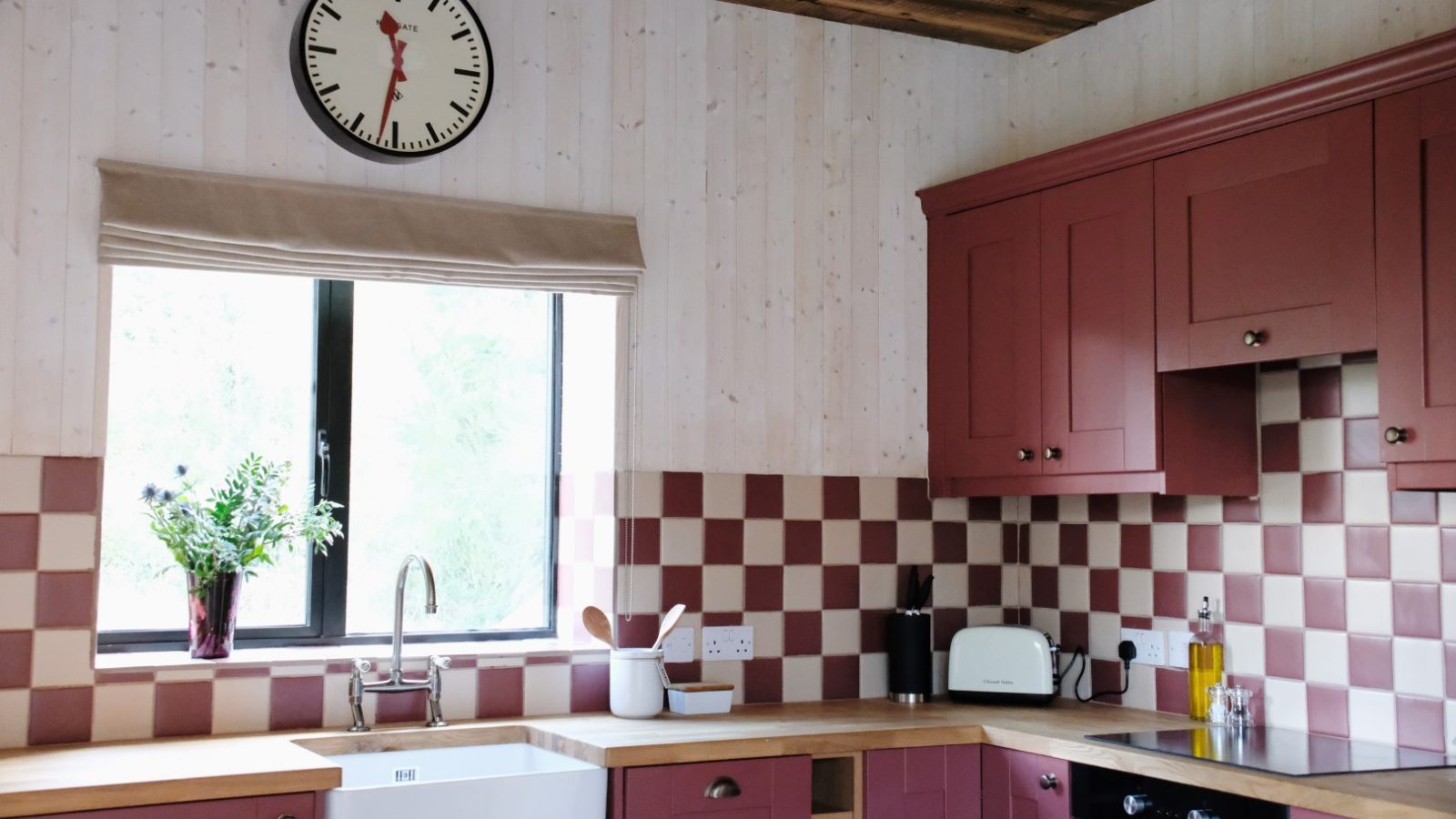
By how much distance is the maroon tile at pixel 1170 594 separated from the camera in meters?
3.37

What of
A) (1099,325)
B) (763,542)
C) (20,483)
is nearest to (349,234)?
(20,483)

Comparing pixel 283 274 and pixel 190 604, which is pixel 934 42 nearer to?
pixel 283 274

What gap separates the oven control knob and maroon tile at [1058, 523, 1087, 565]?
1028 millimetres

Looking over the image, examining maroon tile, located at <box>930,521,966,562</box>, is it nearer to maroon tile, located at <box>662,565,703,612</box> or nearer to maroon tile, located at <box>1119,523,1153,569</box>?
maroon tile, located at <box>1119,523,1153,569</box>

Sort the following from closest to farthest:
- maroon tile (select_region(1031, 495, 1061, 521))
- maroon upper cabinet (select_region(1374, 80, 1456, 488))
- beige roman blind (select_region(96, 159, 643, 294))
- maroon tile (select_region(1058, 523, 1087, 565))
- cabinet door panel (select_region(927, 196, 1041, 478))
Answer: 1. maroon upper cabinet (select_region(1374, 80, 1456, 488))
2. beige roman blind (select_region(96, 159, 643, 294))
3. cabinet door panel (select_region(927, 196, 1041, 478))
4. maroon tile (select_region(1058, 523, 1087, 565))
5. maroon tile (select_region(1031, 495, 1061, 521))

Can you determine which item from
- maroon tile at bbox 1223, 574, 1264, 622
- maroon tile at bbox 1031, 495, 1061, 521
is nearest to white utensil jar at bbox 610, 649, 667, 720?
maroon tile at bbox 1031, 495, 1061, 521

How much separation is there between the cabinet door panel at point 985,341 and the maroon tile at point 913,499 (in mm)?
62

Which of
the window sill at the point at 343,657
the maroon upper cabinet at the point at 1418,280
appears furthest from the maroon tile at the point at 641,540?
the maroon upper cabinet at the point at 1418,280

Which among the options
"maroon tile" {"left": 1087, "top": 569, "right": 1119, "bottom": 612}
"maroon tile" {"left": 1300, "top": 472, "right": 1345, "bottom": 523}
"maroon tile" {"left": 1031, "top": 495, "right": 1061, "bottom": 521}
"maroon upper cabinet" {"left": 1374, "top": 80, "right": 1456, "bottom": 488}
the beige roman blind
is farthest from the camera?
Answer: "maroon tile" {"left": 1031, "top": 495, "right": 1061, "bottom": 521}

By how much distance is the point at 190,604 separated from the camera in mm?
3020

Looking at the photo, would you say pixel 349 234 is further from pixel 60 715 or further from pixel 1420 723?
Answer: pixel 1420 723

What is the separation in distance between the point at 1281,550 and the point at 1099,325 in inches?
25.8

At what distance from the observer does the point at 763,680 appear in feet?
11.6

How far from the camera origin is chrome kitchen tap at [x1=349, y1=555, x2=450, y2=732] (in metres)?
3.01
